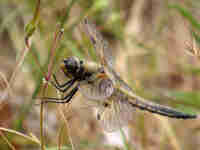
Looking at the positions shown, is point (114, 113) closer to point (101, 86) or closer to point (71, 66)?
point (101, 86)

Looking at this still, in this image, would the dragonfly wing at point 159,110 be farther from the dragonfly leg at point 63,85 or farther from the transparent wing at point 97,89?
the dragonfly leg at point 63,85

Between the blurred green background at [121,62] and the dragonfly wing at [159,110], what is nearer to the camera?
the dragonfly wing at [159,110]

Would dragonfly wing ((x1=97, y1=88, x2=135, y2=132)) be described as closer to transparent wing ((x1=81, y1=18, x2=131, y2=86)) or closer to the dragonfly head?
transparent wing ((x1=81, y1=18, x2=131, y2=86))

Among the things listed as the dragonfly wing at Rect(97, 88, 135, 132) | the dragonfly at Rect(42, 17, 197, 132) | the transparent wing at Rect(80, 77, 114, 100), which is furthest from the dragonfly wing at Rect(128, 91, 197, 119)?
the transparent wing at Rect(80, 77, 114, 100)

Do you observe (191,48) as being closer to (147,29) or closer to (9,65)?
(9,65)

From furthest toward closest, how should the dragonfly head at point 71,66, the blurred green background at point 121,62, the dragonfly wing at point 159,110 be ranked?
the blurred green background at point 121,62 → the dragonfly wing at point 159,110 → the dragonfly head at point 71,66

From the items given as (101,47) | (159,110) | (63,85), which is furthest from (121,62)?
(63,85)

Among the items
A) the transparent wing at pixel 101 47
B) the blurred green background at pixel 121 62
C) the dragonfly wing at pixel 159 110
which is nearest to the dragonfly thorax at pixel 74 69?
the transparent wing at pixel 101 47

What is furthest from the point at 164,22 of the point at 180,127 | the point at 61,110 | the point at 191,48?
the point at 61,110
